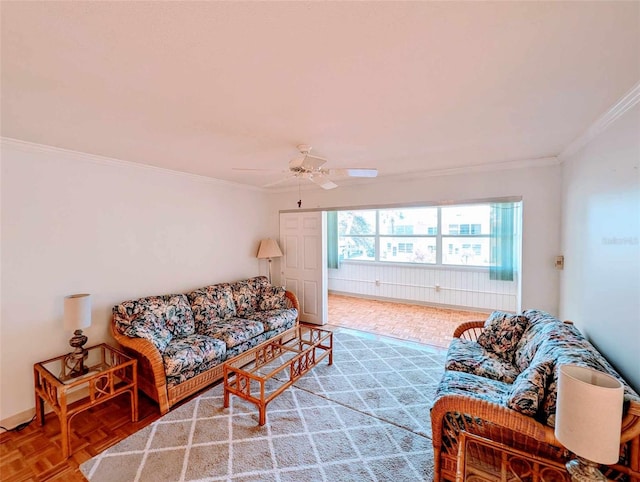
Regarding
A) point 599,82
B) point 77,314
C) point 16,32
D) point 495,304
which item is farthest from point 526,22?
point 495,304

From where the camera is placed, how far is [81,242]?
2785 mm

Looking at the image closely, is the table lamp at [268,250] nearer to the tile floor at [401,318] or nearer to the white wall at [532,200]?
the tile floor at [401,318]

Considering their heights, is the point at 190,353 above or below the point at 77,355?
below

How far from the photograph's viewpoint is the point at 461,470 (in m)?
1.43

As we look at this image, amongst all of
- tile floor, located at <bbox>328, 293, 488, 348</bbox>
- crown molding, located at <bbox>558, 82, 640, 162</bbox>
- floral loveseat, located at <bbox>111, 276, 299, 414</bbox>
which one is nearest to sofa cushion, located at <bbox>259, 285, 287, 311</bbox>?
floral loveseat, located at <bbox>111, 276, 299, 414</bbox>

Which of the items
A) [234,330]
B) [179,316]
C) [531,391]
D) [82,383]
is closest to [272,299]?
[234,330]

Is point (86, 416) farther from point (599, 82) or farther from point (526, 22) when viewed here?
point (599, 82)

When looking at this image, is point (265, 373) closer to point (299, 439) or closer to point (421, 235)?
point (299, 439)

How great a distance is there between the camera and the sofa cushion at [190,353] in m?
2.59

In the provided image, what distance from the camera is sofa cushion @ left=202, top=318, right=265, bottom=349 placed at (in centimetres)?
318

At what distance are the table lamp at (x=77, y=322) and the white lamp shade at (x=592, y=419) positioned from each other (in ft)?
11.2

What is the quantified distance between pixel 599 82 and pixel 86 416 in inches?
178

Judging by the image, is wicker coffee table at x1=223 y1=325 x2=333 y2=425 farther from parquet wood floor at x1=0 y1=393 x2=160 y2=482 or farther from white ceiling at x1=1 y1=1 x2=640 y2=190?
white ceiling at x1=1 y1=1 x2=640 y2=190

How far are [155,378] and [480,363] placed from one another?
114 inches
